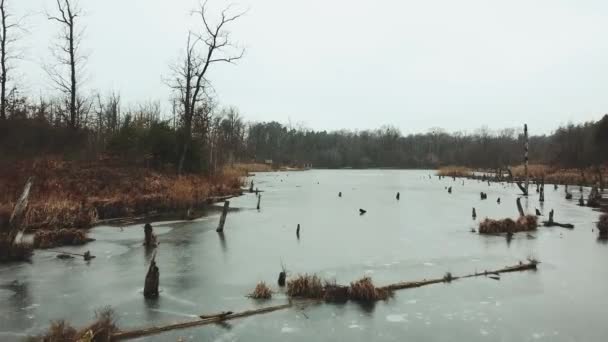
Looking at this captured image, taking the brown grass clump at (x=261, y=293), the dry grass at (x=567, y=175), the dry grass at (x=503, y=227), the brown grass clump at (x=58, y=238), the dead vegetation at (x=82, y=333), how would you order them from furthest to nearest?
the dry grass at (x=567, y=175) → the dry grass at (x=503, y=227) → the brown grass clump at (x=58, y=238) → the brown grass clump at (x=261, y=293) → the dead vegetation at (x=82, y=333)

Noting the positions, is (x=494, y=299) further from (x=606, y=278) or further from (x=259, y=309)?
(x=259, y=309)

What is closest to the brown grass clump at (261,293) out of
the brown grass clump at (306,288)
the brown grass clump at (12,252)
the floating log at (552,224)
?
the brown grass clump at (306,288)

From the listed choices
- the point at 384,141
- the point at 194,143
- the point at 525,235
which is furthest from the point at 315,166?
the point at 525,235

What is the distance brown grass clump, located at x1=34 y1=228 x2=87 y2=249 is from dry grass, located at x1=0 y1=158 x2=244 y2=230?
2.75 m

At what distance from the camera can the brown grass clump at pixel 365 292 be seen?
32.6 ft

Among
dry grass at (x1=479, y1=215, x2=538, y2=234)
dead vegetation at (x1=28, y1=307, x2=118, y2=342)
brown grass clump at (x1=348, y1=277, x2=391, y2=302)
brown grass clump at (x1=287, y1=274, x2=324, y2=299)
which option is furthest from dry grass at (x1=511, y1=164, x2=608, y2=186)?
dead vegetation at (x1=28, y1=307, x2=118, y2=342)

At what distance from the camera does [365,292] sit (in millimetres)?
9938

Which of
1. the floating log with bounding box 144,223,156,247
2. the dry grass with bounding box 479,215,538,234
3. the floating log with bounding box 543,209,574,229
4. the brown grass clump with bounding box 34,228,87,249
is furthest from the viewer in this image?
the floating log with bounding box 543,209,574,229

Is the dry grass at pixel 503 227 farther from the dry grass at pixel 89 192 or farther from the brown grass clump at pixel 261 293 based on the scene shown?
the dry grass at pixel 89 192

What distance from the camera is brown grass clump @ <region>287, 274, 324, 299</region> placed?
10109 millimetres

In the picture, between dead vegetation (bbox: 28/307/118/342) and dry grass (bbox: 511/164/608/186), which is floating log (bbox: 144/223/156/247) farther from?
dry grass (bbox: 511/164/608/186)

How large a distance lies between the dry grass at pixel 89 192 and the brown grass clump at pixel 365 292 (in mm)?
14175

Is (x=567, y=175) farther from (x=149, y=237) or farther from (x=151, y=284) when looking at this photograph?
(x=151, y=284)

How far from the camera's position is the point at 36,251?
48.2 feet
